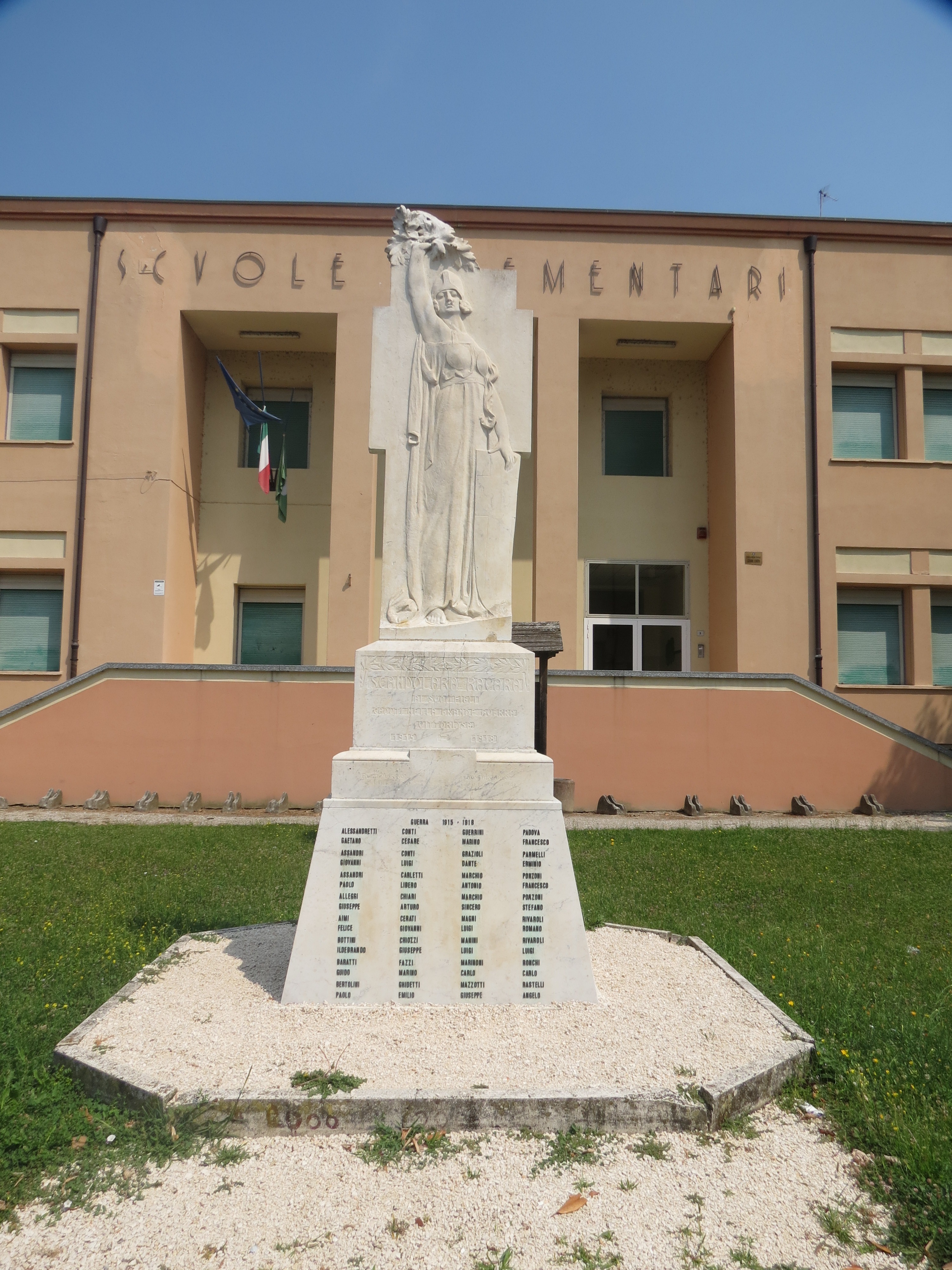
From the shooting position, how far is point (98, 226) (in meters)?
14.1

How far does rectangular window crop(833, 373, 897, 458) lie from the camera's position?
1466 centimetres

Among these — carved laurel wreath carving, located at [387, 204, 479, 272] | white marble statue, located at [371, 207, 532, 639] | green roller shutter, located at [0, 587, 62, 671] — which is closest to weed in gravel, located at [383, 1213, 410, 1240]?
white marble statue, located at [371, 207, 532, 639]

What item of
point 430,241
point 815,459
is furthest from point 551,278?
point 430,241

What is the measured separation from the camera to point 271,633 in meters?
15.2

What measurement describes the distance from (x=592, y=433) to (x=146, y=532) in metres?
8.03

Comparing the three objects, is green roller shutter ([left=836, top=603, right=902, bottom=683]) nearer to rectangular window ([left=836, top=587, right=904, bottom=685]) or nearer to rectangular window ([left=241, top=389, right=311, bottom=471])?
rectangular window ([left=836, top=587, right=904, bottom=685])

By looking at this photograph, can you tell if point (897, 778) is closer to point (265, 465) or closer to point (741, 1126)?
point (741, 1126)

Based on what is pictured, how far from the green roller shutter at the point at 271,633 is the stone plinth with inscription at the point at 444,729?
35.1 feet

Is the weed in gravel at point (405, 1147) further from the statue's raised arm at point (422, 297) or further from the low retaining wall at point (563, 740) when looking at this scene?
the low retaining wall at point (563, 740)

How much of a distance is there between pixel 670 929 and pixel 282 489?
10.7 m

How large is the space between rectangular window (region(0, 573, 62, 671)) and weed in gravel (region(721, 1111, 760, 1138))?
532 inches

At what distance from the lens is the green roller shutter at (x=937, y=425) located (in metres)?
14.7

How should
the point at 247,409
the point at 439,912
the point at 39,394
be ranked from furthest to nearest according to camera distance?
the point at 39,394 < the point at 247,409 < the point at 439,912

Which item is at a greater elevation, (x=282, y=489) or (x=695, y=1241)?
(x=282, y=489)
